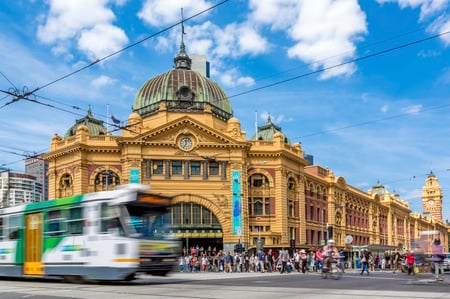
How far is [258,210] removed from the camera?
64.1m

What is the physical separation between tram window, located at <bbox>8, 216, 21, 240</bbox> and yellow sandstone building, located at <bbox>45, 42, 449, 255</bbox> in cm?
2943

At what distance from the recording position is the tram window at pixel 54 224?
74.3 ft

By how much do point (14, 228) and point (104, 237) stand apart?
6.49 meters

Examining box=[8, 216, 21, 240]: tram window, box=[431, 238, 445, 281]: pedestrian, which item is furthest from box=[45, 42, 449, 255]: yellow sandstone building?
box=[431, 238, 445, 281]: pedestrian

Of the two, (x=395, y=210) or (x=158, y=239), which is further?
(x=395, y=210)

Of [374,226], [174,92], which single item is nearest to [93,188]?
[174,92]

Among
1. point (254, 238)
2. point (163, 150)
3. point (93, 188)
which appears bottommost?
point (254, 238)

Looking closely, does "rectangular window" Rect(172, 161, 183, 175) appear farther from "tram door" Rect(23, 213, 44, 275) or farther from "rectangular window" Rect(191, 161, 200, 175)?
"tram door" Rect(23, 213, 44, 275)

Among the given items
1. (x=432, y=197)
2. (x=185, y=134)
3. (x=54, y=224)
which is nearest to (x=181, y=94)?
(x=185, y=134)

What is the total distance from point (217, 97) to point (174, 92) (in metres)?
5.41

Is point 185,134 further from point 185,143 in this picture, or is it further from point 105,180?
point 105,180

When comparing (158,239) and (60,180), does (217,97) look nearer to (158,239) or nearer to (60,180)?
(60,180)

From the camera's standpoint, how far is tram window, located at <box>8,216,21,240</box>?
985 inches

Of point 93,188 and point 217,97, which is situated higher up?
point 217,97
